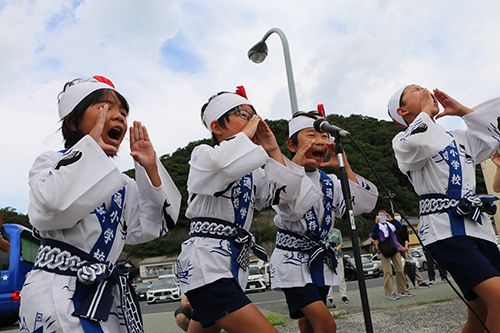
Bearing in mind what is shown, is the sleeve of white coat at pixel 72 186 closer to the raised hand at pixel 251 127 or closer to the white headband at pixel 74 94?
the white headband at pixel 74 94

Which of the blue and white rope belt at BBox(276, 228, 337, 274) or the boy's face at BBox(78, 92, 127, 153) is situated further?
the blue and white rope belt at BBox(276, 228, 337, 274)

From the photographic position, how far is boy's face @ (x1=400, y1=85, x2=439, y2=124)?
124 inches

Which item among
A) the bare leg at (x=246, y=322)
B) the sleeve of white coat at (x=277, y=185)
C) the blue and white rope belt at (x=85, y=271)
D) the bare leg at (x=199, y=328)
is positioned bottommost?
the bare leg at (x=199, y=328)

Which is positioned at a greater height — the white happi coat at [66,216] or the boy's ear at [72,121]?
the boy's ear at [72,121]

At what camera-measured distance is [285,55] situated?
292 inches

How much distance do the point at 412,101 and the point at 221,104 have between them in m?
1.55

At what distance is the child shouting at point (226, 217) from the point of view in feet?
7.25

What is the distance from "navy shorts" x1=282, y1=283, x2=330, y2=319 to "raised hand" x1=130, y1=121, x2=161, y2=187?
148cm

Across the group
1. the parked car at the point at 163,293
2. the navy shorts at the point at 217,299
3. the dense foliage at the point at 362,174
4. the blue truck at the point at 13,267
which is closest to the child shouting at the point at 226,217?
the navy shorts at the point at 217,299

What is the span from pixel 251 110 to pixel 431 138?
1256 millimetres

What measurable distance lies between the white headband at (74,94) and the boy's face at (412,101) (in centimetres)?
229

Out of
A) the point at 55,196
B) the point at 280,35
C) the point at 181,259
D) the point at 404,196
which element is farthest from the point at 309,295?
the point at 404,196

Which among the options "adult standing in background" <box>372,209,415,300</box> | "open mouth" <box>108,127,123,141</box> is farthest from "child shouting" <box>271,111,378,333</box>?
"adult standing in background" <box>372,209,415,300</box>

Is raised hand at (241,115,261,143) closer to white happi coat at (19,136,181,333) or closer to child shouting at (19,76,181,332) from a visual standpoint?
child shouting at (19,76,181,332)
